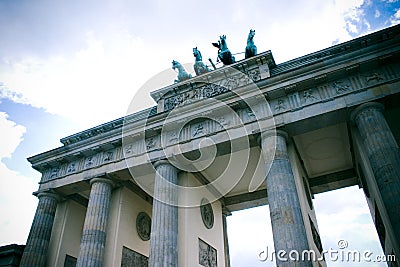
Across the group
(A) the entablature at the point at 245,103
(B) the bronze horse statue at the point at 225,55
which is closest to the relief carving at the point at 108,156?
(A) the entablature at the point at 245,103

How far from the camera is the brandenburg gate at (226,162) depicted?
35.7 feet

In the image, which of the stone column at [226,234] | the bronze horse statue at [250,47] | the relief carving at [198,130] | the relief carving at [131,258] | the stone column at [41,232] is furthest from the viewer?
the stone column at [226,234]

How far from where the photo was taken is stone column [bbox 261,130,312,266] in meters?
9.57

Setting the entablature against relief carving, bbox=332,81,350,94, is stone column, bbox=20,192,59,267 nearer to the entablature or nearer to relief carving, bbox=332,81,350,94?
the entablature

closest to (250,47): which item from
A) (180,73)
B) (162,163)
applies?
(180,73)

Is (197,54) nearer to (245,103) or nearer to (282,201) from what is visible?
(245,103)

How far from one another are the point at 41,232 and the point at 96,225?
3235 mm

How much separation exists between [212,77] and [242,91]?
2.73 m

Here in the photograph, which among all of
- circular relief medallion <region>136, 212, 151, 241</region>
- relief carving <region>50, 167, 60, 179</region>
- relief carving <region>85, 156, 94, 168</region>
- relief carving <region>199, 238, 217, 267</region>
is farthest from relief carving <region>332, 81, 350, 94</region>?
relief carving <region>50, 167, 60, 179</region>

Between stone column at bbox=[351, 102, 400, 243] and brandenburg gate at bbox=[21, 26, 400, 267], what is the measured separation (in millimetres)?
35

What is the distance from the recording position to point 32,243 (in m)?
14.1
